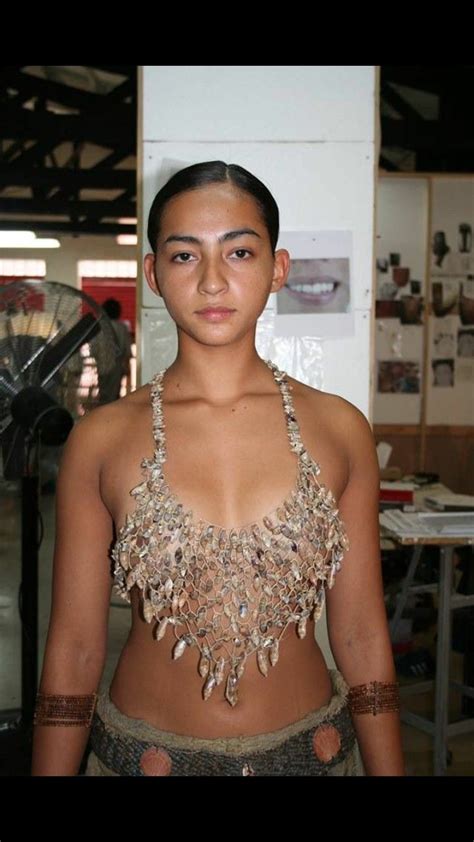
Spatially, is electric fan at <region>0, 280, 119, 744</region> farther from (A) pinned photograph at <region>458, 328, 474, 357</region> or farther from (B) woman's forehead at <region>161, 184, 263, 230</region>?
(A) pinned photograph at <region>458, 328, 474, 357</region>

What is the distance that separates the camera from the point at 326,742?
153cm

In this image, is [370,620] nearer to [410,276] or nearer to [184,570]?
[184,570]

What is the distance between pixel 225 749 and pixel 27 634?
77.9 inches

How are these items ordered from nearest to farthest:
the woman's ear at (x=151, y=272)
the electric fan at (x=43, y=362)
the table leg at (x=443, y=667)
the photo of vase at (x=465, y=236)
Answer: the woman's ear at (x=151, y=272) < the electric fan at (x=43, y=362) < the table leg at (x=443, y=667) < the photo of vase at (x=465, y=236)

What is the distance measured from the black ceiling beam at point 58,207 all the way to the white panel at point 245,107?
26.5 feet

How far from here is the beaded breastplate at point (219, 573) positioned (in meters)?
1.46

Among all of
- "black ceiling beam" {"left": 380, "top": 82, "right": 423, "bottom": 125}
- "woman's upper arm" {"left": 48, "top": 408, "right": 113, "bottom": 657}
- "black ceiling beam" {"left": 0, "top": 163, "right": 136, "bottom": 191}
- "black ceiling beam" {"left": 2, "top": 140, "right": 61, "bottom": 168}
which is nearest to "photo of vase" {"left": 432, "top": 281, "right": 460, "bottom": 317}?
"black ceiling beam" {"left": 380, "top": 82, "right": 423, "bottom": 125}

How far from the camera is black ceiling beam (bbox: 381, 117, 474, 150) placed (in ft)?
25.6

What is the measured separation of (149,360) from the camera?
8.85 feet

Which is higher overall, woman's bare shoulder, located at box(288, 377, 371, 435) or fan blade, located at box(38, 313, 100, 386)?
fan blade, located at box(38, 313, 100, 386)

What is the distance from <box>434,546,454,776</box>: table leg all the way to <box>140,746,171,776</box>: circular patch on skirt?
7.24ft

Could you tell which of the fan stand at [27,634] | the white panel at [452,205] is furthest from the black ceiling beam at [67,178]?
the fan stand at [27,634]

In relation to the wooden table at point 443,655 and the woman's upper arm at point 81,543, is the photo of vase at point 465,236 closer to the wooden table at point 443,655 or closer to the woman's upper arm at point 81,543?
the wooden table at point 443,655

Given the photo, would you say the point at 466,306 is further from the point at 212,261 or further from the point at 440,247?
the point at 212,261
